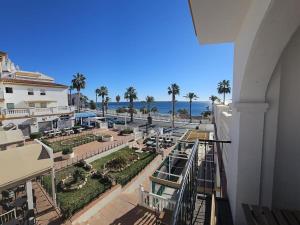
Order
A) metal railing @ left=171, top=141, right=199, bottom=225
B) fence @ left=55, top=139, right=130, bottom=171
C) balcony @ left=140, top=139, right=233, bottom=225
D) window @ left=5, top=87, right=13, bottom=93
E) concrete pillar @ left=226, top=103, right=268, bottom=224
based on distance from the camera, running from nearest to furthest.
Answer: metal railing @ left=171, top=141, right=199, bottom=225, balcony @ left=140, top=139, right=233, bottom=225, concrete pillar @ left=226, top=103, right=268, bottom=224, fence @ left=55, top=139, right=130, bottom=171, window @ left=5, top=87, right=13, bottom=93

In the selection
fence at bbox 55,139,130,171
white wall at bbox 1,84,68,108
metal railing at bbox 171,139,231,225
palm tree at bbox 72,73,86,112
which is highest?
palm tree at bbox 72,73,86,112

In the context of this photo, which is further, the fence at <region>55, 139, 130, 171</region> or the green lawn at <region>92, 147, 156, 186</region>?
the fence at <region>55, 139, 130, 171</region>

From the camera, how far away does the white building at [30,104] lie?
18422mm

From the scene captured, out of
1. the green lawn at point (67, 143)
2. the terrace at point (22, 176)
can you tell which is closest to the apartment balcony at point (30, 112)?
the green lawn at point (67, 143)

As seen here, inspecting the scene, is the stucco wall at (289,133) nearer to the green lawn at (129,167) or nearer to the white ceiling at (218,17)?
the white ceiling at (218,17)

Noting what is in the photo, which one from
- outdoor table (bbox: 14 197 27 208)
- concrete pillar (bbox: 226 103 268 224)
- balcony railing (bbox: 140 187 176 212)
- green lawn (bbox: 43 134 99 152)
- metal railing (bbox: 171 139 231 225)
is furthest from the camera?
green lawn (bbox: 43 134 99 152)

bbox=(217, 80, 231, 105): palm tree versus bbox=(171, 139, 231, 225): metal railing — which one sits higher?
bbox=(217, 80, 231, 105): palm tree

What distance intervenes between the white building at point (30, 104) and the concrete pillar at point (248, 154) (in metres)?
22.0

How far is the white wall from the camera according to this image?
1972cm

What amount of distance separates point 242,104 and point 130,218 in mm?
7141

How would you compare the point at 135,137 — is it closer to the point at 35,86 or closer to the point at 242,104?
the point at 35,86

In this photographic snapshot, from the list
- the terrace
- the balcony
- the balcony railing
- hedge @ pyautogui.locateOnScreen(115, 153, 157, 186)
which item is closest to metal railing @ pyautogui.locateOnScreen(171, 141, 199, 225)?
the balcony

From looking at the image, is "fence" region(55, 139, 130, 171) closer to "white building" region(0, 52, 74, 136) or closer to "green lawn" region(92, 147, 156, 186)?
"green lawn" region(92, 147, 156, 186)

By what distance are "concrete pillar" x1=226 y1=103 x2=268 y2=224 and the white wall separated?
24.3 m
